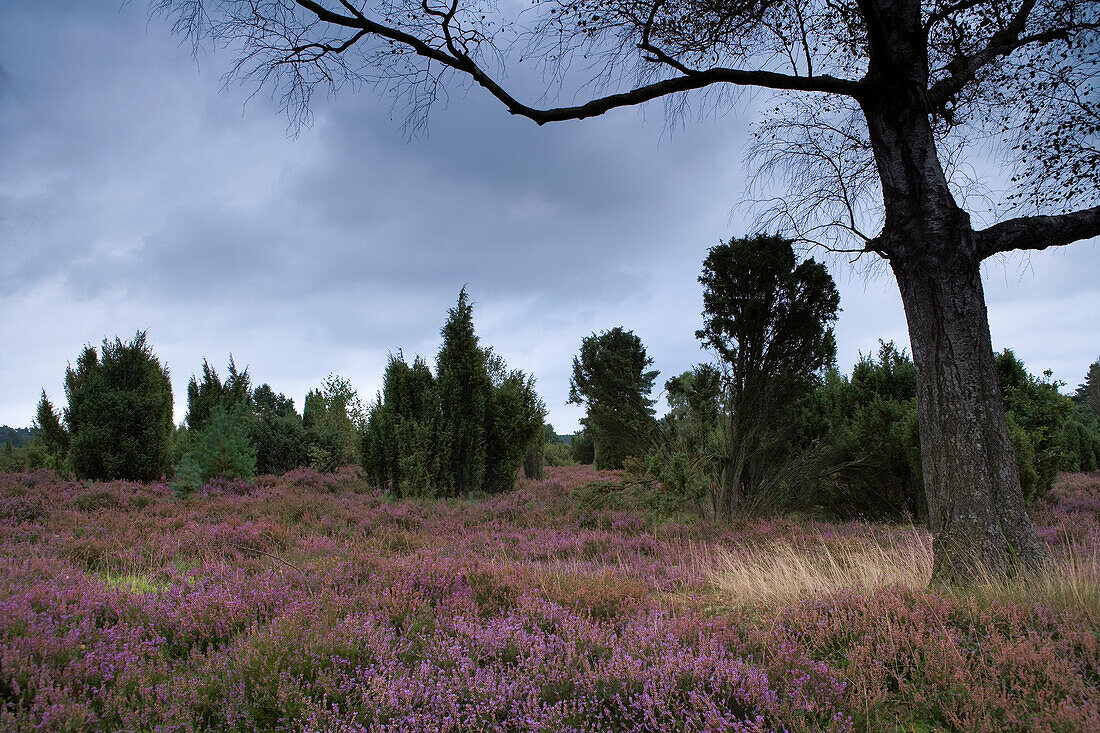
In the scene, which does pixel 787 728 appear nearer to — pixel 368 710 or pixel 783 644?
pixel 783 644

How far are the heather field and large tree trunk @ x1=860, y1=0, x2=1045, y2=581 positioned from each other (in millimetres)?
440

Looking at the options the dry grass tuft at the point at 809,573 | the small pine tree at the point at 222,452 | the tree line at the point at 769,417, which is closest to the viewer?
the dry grass tuft at the point at 809,573

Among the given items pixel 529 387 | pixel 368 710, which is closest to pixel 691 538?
pixel 368 710

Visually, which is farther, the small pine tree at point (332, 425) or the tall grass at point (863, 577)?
the small pine tree at point (332, 425)

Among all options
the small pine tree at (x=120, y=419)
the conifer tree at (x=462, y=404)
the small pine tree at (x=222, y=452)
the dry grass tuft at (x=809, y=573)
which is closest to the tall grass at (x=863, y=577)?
the dry grass tuft at (x=809, y=573)

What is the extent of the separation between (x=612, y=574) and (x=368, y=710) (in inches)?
130

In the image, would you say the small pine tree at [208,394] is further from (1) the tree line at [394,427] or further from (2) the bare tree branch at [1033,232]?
(2) the bare tree branch at [1033,232]

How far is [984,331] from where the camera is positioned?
4.54 metres

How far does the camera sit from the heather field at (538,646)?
2.55 meters

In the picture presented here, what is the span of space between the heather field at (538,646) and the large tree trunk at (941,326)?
440 millimetres

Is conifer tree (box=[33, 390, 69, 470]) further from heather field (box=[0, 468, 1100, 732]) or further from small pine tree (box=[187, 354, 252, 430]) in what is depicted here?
heather field (box=[0, 468, 1100, 732])

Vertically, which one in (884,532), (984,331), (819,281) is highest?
(819,281)

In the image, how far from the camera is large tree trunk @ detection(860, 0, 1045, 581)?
4293mm

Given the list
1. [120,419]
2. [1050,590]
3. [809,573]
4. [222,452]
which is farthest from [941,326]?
[120,419]
